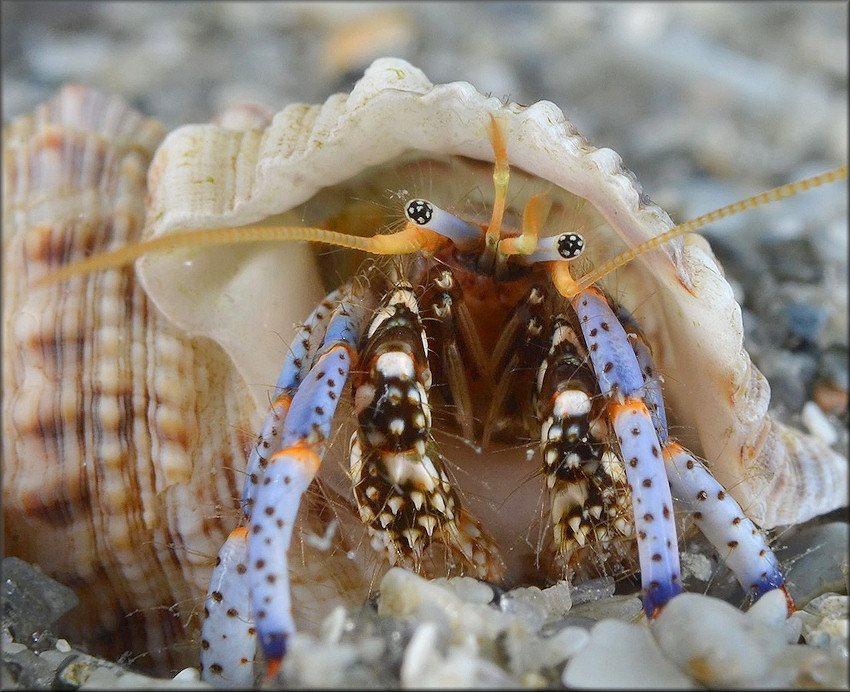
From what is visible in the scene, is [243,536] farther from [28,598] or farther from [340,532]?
[28,598]

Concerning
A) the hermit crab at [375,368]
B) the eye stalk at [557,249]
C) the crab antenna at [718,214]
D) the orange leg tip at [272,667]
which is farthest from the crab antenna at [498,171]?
the orange leg tip at [272,667]

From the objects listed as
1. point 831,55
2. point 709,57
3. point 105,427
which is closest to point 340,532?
point 105,427

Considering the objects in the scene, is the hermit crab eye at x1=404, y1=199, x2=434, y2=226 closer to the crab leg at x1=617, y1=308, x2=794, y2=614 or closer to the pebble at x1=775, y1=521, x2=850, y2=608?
the crab leg at x1=617, y1=308, x2=794, y2=614

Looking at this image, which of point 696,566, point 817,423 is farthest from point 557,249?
point 817,423

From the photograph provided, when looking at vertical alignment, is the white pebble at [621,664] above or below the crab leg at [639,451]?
below

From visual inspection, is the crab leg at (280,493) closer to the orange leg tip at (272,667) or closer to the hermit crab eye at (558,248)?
the orange leg tip at (272,667)

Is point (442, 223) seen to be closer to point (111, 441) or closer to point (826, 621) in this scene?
point (111, 441)
